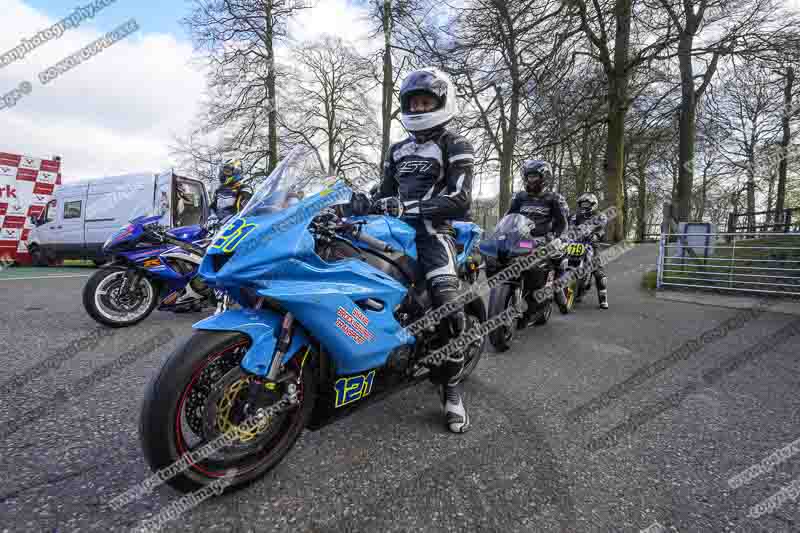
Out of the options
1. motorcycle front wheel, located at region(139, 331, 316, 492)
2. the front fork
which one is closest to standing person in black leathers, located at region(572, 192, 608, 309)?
motorcycle front wheel, located at region(139, 331, 316, 492)

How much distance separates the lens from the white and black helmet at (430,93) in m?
2.50

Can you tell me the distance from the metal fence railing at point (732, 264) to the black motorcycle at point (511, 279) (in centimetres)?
425

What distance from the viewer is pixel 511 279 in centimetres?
416

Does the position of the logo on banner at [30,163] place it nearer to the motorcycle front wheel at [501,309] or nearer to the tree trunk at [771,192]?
the motorcycle front wheel at [501,309]

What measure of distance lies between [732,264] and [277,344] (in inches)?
327

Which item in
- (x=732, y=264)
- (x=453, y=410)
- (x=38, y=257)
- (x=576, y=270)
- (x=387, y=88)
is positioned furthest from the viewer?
(x=387, y=88)

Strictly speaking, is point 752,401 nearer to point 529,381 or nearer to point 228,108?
point 529,381

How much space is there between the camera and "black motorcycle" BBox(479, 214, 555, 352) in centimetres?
405

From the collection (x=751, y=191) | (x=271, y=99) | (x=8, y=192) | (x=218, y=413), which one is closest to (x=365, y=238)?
(x=218, y=413)

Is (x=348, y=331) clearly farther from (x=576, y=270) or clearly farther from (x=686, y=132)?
(x=686, y=132)

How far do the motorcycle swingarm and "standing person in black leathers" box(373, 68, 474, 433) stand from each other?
1000 millimetres

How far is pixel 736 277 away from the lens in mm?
7219

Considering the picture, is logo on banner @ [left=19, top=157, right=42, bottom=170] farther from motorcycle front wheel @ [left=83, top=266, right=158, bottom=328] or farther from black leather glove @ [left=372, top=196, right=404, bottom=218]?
black leather glove @ [left=372, top=196, right=404, bottom=218]

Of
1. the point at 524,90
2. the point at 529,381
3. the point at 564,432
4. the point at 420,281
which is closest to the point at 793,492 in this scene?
the point at 564,432
